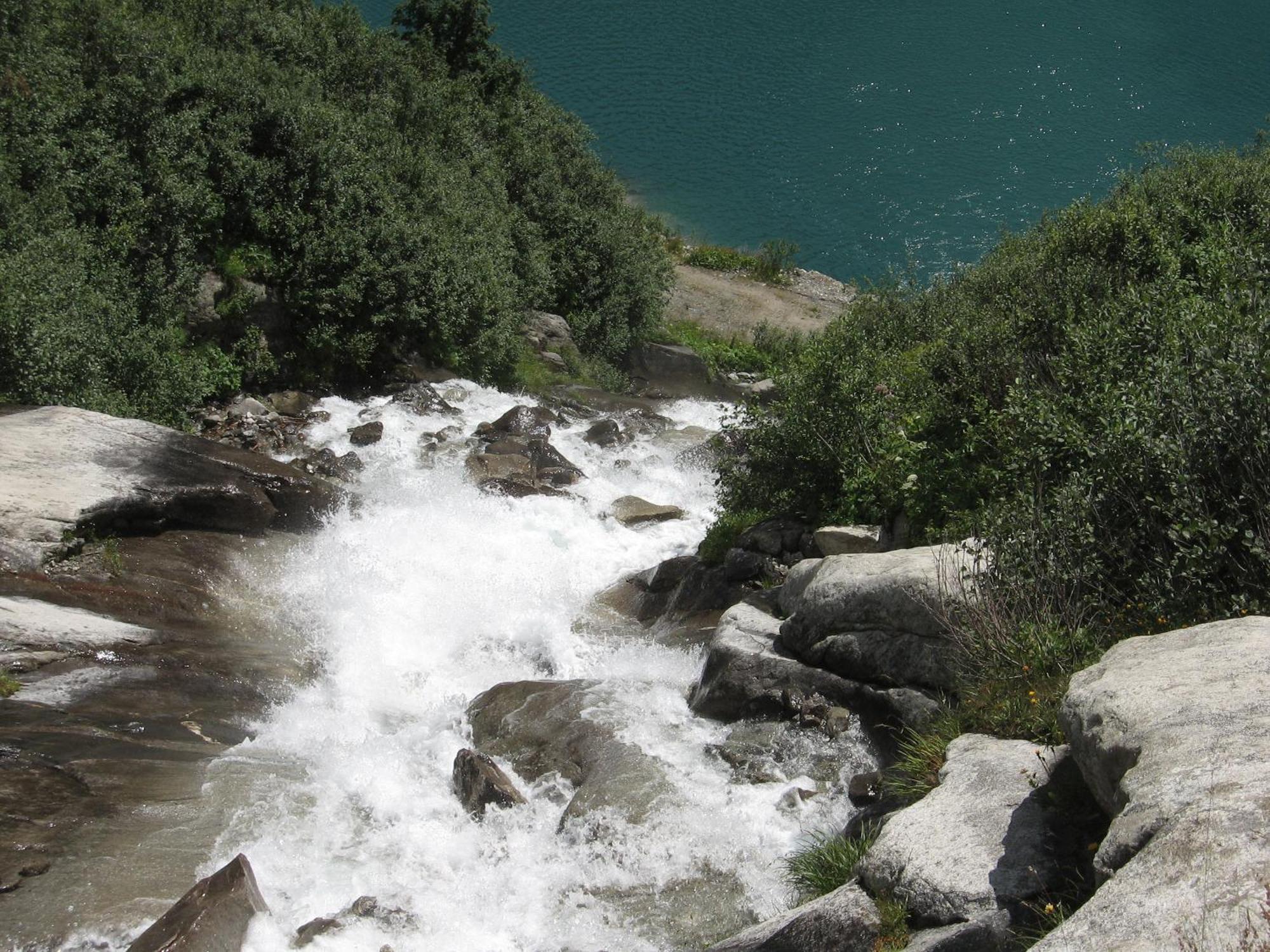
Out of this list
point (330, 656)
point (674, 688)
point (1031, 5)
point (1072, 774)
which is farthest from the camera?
point (1031, 5)

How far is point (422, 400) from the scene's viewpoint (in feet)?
90.2

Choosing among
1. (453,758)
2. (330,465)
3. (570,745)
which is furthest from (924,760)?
(330,465)

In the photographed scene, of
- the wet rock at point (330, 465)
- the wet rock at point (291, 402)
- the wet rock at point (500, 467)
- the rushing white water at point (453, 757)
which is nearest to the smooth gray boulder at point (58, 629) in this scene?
the rushing white water at point (453, 757)

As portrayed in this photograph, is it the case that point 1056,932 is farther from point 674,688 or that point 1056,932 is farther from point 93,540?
point 93,540

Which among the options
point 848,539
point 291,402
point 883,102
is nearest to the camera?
point 848,539

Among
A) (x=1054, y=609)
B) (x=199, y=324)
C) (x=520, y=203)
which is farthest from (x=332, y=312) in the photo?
(x=1054, y=609)

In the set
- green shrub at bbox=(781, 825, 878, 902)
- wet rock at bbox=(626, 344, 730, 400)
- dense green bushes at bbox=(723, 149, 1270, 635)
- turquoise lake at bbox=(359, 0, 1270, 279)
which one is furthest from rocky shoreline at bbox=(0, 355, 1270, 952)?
turquoise lake at bbox=(359, 0, 1270, 279)

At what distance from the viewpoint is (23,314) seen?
19.0 metres

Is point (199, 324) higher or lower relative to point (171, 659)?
higher

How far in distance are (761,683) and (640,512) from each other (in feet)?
31.9

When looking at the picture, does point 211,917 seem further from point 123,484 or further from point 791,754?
point 123,484

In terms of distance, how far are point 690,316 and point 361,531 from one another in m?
24.4

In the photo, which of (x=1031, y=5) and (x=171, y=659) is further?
(x=1031, y=5)

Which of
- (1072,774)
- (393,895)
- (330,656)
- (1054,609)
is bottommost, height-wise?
(393,895)
